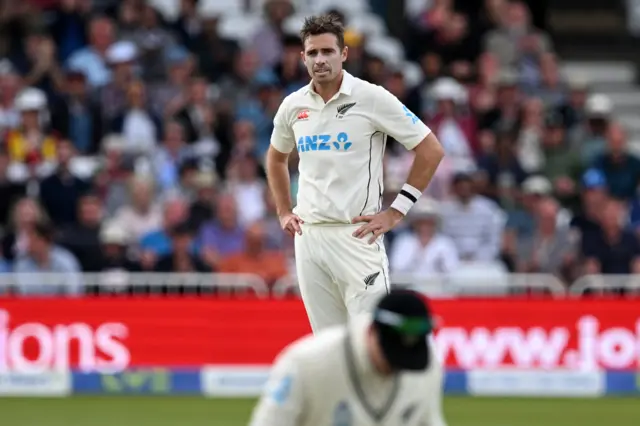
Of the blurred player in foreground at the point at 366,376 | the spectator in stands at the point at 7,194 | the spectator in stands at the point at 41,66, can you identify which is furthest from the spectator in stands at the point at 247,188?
the blurred player in foreground at the point at 366,376

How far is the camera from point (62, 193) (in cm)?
1647

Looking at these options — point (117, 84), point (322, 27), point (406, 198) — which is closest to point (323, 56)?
point (322, 27)

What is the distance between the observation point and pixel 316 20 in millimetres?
8234

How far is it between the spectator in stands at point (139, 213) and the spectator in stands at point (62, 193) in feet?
1.66

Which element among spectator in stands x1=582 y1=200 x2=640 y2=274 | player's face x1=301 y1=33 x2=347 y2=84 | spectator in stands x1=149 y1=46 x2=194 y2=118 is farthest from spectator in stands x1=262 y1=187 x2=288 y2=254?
player's face x1=301 y1=33 x2=347 y2=84

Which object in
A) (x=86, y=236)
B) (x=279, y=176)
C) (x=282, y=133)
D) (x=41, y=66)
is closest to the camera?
(x=282, y=133)

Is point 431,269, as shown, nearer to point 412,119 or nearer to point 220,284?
point 220,284

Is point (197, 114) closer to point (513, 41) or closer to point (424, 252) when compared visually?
point (424, 252)

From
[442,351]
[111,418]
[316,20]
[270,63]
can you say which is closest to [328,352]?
[316,20]

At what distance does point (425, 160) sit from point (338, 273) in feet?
2.66

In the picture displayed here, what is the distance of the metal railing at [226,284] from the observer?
15.5m

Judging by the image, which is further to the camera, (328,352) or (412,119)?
(412,119)

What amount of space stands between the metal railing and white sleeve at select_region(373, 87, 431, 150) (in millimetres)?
7061

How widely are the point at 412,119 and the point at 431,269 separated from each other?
719 cm
